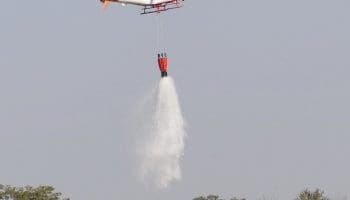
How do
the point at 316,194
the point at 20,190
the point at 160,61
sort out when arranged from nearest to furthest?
the point at 160,61 < the point at 20,190 < the point at 316,194

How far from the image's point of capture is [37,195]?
346 feet

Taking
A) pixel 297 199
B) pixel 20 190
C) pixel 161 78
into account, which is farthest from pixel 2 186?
pixel 297 199

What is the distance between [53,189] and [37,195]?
1.96 meters

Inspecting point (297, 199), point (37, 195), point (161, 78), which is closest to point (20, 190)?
point (37, 195)

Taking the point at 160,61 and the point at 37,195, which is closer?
the point at 160,61

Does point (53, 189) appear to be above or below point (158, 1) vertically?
below

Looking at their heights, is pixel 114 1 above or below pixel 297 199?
above

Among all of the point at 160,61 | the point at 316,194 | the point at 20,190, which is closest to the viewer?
the point at 160,61

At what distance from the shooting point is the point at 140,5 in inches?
4008

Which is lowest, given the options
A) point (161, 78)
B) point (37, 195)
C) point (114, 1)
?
point (37, 195)

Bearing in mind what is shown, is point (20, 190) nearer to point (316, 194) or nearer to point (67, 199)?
point (67, 199)

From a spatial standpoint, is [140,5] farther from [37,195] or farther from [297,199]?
[297,199]

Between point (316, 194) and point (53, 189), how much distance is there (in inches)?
1189

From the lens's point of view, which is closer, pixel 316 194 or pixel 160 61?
pixel 160 61
